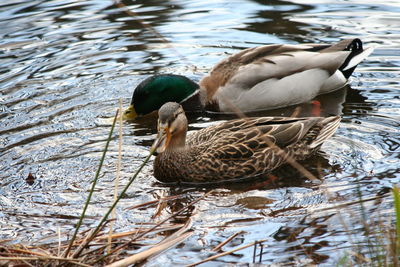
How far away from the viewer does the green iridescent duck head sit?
29.3ft

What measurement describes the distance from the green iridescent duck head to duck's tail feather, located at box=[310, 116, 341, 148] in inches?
90.7

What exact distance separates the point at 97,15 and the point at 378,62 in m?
4.56

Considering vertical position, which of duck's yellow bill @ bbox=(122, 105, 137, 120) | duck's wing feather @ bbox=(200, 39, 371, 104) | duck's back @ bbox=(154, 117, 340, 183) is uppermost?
duck's wing feather @ bbox=(200, 39, 371, 104)

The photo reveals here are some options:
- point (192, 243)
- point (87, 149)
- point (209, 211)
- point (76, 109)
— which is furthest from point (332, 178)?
point (76, 109)

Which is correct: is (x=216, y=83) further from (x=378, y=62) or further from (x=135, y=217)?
(x=135, y=217)

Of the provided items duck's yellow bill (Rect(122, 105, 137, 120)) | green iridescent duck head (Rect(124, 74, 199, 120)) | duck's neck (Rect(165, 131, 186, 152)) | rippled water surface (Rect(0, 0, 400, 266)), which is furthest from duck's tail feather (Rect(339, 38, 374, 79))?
duck's neck (Rect(165, 131, 186, 152))

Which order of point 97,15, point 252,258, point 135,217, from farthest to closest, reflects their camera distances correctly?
point 97,15
point 135,217
point 252,258

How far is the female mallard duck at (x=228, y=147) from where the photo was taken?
688 cm

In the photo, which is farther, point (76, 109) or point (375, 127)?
point (76, 109)

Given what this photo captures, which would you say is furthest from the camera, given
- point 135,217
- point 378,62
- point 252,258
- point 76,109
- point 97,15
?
point 97,15

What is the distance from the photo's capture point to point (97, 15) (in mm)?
11984

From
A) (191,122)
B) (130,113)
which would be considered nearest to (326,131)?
(191,122)

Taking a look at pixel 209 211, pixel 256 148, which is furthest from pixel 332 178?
pixel 209 211

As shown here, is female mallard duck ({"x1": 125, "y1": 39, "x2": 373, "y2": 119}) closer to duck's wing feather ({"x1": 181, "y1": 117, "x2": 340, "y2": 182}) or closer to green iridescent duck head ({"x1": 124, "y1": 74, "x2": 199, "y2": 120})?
green iridescent duck head ({"x1": 124, "y1": 74, "x2": 199, "y2": 120})
